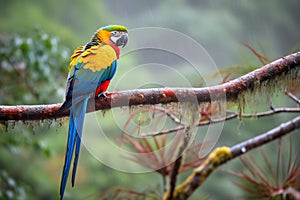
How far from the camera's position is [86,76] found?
5.80 ft

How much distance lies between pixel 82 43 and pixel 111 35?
3066 mm

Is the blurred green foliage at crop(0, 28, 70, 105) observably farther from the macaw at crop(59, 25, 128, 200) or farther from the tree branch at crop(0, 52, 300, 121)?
the tree branch at crop(0, 52, 300, 121)

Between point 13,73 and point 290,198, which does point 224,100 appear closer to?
point 290,198

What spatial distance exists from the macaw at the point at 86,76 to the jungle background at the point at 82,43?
0.42ft

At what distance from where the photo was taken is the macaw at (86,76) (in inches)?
62.3

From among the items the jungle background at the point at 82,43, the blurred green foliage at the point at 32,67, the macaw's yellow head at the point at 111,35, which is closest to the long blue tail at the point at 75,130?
the jungle background at the point at 82,43

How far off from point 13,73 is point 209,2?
6347 mm

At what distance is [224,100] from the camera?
5.49ft

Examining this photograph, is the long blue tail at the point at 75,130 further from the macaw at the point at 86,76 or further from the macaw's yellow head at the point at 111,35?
the macaw's yellow head at the point at 111,35

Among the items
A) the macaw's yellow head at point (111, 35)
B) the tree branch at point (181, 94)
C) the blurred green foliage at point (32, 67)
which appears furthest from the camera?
the blurred green foliage at point (32, 67)

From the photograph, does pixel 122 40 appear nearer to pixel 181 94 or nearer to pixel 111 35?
pixel 111 35

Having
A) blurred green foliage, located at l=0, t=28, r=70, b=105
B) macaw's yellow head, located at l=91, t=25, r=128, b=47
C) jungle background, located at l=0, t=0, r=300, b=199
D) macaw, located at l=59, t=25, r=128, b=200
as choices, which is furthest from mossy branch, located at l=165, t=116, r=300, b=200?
blurred green foliage, located at l=0, t=28, r=70, b=105

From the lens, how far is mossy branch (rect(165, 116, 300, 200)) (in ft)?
6.71

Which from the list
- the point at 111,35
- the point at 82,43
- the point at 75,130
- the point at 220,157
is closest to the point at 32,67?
the point at 111,35
